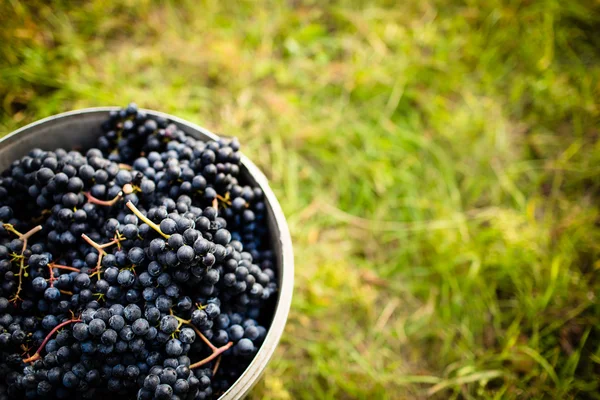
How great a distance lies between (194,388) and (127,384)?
0.55 feet

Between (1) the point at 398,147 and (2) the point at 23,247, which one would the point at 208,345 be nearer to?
(2) the point at 23,247

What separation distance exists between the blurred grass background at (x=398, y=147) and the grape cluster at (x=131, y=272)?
0.73 metres

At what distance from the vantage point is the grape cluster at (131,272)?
39.8 inches

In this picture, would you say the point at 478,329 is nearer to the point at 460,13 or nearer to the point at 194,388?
the point at 194,388

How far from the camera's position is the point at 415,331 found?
1.99 meters

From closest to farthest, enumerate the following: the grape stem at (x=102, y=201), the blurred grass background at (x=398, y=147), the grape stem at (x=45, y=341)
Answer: the grape stem at (x=45, y=341)
the grape stem at (x=102, y=201)
the blurred grass background at (x=398, y=147)

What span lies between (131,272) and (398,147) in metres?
1.73

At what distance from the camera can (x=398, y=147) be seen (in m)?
2.36

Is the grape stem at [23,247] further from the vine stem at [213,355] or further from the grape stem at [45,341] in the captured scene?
the vine stem at [213,355]

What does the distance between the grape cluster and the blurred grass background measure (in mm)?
726

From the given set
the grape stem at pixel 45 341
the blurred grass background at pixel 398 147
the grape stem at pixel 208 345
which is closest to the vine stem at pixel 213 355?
the grape stem at pixel 208 345

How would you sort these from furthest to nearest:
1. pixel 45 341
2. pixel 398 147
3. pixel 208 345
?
1. pixel 398 147
2. pixel 208 345
3. pixel 45 341

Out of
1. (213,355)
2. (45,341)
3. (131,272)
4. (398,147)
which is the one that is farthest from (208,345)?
(398,147)

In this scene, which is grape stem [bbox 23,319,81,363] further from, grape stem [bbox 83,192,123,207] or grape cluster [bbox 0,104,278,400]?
grape stem [bbox 83,192,123,207]
